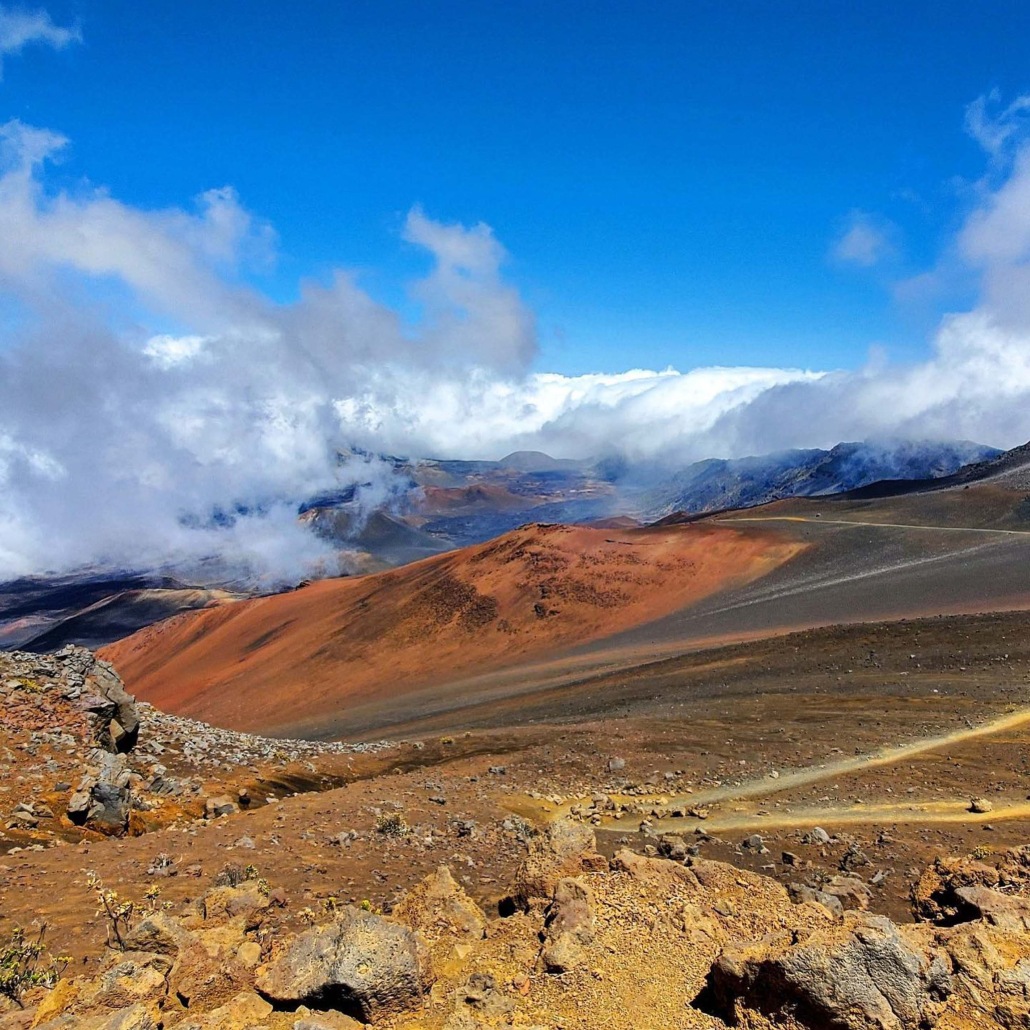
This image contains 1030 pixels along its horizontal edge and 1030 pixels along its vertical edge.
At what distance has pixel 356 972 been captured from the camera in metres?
4.39

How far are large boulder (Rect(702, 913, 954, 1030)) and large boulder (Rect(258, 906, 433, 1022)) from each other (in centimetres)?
193

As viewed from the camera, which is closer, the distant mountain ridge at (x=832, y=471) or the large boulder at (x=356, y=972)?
the large boulder at (x=356, y=972)

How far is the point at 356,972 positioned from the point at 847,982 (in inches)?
111

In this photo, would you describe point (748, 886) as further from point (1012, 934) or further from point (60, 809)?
point (60, 809)

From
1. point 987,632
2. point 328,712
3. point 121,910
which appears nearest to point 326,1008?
point 121,910

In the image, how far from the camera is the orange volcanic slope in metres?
43.6

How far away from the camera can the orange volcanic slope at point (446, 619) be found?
1715 inches

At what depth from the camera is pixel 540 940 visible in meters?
5.33

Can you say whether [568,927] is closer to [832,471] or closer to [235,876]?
[235,876]

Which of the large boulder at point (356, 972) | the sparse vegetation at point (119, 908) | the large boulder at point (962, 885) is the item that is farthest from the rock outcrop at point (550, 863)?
the sparse vegetation at point (119, 908)

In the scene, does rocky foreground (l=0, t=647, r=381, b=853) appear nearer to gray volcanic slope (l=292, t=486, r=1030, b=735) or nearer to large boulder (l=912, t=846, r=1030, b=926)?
large boulder (l=912, t=846, r=1030, b=926)

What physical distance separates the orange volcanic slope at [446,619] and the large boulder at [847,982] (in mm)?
34834

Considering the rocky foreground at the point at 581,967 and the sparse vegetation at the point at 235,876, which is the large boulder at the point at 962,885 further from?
the sparse vegetation at the point at 235,876

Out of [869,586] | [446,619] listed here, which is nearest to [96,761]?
[446,619]
